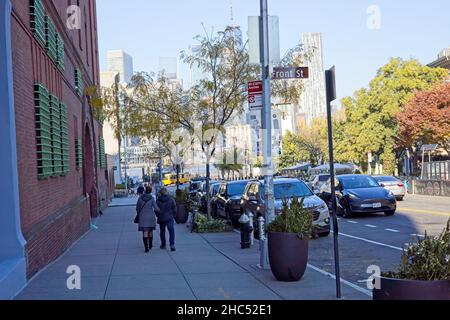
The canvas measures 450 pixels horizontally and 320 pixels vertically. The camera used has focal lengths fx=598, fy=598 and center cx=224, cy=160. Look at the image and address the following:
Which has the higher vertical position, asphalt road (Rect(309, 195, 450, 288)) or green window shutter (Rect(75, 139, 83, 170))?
green window shutter (Rect(75, 139, 83, 170))

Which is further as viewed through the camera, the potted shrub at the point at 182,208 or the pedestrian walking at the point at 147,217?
the potted shrub at the point at 182,208

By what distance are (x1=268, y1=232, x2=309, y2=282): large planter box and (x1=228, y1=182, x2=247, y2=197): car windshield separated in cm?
1348

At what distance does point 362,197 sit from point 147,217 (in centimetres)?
975

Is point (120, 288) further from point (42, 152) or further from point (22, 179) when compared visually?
point (42, 152)

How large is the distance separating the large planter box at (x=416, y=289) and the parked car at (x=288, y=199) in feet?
31.8

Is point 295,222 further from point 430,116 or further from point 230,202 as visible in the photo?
point 430,116

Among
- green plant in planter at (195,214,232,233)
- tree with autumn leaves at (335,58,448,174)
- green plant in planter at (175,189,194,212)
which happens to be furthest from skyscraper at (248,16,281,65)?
tree with autumn leaves at (335,58,448,174)

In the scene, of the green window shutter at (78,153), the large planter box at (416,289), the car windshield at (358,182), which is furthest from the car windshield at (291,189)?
the large planter box at (416,289)

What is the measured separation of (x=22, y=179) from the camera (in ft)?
30.7

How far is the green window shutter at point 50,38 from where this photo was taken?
12.9 meters

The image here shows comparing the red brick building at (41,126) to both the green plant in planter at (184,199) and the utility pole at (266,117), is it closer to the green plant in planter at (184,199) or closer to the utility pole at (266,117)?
the utility pole at (266,117)

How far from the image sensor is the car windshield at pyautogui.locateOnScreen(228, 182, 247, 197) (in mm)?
22984

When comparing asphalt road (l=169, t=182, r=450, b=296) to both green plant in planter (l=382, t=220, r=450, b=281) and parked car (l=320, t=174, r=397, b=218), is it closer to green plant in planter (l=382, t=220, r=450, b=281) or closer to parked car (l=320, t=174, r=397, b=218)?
parked car (l=320, t=174, r=397, b=218)
